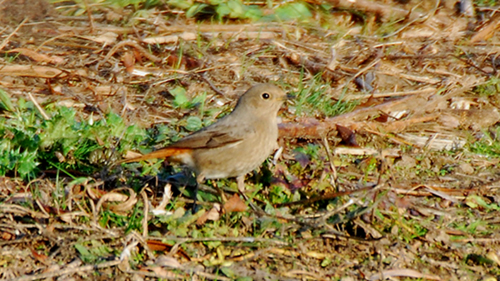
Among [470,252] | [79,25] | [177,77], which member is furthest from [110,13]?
[470,252]

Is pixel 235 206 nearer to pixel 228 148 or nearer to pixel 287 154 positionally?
pixel 228 148

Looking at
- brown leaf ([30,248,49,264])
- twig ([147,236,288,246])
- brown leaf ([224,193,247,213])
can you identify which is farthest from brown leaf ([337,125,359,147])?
brown leaf ([30,248,49,264])

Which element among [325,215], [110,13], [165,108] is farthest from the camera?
[110,13]

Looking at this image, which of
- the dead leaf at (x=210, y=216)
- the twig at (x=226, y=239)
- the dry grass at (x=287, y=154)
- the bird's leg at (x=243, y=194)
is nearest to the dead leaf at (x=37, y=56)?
the dry grass at (x=287, y=154)

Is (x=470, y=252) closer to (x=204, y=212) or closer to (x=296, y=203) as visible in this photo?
(x=296, y=203)

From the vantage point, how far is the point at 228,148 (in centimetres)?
541

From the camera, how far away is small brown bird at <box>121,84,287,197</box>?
209 inches

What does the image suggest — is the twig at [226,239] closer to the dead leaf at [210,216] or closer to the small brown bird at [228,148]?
the dead leaf at [210,216]

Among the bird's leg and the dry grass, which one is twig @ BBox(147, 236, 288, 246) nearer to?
the dry grass

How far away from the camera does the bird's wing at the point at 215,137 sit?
5.37m

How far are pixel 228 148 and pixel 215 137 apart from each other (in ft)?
0.49

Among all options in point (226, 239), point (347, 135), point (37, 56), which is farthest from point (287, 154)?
point (37, 56)

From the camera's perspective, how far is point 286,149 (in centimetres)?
615

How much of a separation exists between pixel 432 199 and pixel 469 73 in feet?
8.48
